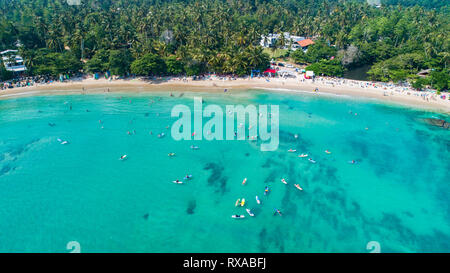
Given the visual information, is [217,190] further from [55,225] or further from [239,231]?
[55,225]

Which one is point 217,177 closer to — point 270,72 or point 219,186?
point 219,186

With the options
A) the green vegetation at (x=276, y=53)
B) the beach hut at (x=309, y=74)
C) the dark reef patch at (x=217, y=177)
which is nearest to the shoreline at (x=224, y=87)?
the beach hut at (x=309, y=74)

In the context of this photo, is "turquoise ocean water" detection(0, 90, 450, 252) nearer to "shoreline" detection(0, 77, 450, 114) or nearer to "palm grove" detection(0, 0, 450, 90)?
"shoreline" detection(0, 77, 450, 114)

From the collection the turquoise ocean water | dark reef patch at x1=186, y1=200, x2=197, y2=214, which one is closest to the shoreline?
the turquoise ocean water

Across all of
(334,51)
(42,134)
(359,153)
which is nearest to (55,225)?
(42,134)

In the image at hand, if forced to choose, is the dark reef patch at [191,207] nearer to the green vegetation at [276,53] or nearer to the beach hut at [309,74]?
the beach hut at [309,74]

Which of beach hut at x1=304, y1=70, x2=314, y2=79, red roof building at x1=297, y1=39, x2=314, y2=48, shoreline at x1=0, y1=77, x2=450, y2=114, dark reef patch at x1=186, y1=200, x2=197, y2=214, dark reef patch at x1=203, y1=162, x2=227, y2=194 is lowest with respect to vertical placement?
dark reef patch at x1=186, y1=200, x2=197, y2=214
